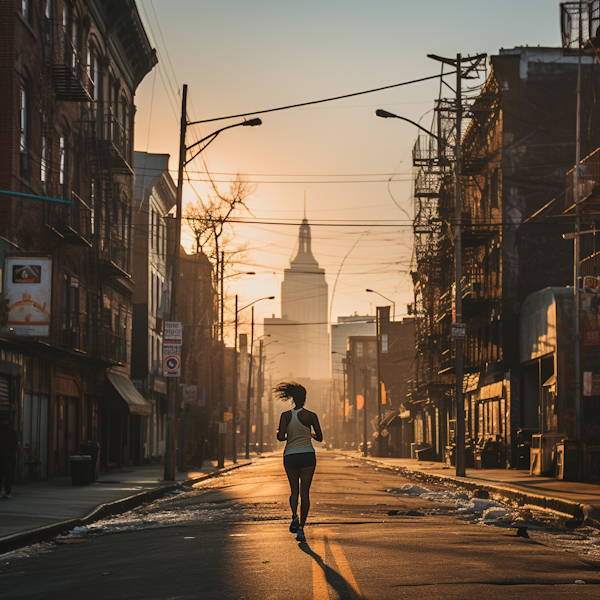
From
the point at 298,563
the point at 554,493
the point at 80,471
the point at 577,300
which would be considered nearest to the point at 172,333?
the point at 80,471

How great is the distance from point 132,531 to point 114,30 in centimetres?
2628

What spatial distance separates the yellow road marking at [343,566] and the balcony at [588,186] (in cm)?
1529

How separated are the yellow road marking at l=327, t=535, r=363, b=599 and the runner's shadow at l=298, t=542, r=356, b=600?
0.03 metres

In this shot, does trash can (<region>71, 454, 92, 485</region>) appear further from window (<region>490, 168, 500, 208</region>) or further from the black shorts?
window (<region>490, 168, 500, 208</region>)

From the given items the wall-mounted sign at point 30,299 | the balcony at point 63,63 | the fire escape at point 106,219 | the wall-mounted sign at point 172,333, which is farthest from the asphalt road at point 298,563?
the fire escape at point 106,219

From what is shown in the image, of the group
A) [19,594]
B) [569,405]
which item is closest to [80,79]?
[569,405]

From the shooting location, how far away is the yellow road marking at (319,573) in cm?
755

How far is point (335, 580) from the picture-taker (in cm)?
824

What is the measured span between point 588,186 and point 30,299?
50.1 feet

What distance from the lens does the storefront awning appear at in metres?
35.1

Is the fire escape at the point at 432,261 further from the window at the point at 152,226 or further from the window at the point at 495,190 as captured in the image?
the window at the point at 152,226

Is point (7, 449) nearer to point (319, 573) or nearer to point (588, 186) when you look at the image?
point (319, 573)

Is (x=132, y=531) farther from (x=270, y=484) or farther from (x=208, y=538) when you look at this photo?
(x=270, y=484)

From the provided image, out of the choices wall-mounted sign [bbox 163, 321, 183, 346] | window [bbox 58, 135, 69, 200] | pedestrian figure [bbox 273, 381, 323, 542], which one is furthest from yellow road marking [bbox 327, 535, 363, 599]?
window [bbox 58, 135, 69, 200]
